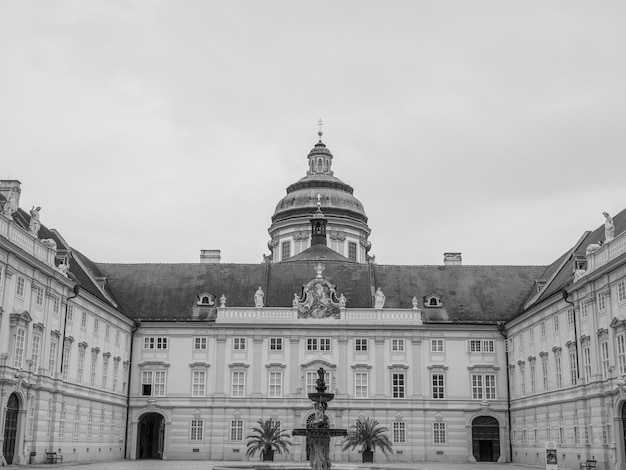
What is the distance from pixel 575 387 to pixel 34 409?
86.7 ft

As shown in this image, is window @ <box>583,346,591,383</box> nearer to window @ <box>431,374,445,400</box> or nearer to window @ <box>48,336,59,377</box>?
window @ <box>431,374,445,400</box>

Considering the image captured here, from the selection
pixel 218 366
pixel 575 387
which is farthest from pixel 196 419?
pixel 575 387

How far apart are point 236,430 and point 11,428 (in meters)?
19.9

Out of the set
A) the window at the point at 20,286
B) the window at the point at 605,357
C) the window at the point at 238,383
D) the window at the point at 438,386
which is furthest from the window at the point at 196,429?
the window at the point at 605,357

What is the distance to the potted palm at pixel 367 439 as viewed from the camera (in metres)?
49.9

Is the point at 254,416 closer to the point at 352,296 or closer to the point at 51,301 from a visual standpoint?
the point at 352,296

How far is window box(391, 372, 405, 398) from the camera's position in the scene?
181ft

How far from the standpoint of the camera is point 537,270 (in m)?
61.2

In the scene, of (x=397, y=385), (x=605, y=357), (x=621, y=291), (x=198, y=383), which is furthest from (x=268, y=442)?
(x=621, y=291)

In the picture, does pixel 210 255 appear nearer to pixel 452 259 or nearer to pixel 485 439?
pixel 452 259

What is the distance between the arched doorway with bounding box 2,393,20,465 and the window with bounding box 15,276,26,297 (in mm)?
4534

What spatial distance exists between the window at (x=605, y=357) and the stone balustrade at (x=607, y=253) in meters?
3.60

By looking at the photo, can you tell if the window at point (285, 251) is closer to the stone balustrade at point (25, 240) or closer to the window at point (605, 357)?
the stone balustrade at point (25, 240)

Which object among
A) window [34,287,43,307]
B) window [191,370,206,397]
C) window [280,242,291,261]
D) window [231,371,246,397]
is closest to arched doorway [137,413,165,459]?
window [191,370,206,397]
